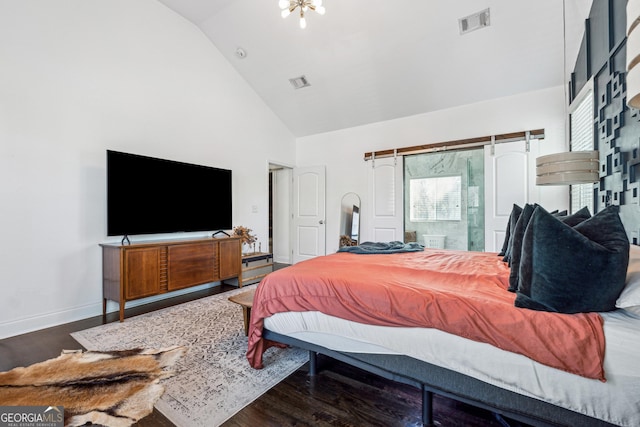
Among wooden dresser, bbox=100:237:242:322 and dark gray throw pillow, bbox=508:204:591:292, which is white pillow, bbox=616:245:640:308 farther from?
wooden dresser, bbox=100:237:242:322

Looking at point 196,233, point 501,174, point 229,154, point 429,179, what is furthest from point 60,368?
point 429,179

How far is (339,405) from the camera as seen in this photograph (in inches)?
62.2

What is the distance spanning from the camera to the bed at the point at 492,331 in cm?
107

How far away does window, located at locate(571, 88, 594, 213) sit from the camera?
2869 mm

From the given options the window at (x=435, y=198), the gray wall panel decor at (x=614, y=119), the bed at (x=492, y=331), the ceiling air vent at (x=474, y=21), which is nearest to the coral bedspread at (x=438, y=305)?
the bed at (x=492, y=331)

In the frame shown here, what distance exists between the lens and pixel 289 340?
6.07 feet

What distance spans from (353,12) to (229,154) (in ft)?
8.45

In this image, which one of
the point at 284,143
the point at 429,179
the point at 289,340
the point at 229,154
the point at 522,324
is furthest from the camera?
the point at 429,179

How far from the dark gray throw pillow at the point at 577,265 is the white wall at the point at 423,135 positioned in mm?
3045

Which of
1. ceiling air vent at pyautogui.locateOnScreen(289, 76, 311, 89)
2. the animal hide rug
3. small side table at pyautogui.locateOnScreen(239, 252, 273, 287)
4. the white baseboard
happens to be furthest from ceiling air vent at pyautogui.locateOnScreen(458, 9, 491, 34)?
the white baseboard

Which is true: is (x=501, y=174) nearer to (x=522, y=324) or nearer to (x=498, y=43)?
(x=498, y=43)

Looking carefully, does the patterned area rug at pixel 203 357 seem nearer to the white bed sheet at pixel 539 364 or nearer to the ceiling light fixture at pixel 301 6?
the white bed sheet at pixel 539 364

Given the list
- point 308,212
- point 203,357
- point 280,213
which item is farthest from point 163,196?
point 280,213

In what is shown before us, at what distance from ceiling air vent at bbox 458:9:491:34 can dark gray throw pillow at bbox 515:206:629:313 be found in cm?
288
